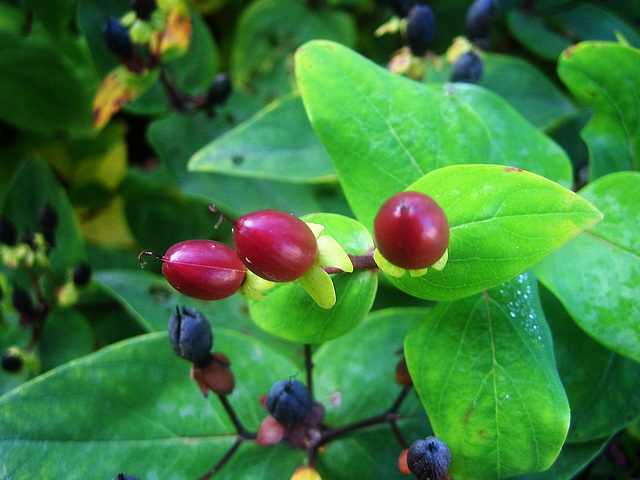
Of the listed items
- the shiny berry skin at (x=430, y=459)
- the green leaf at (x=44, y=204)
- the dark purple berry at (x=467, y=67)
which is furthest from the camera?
the green leaf at (x=44, y=204)

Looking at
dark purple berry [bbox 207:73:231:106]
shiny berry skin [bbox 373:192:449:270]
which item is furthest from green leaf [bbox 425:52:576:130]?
shiny berry skin [bbox 373:192:449:270]

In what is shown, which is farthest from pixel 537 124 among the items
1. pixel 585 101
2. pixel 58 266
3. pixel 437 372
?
pixel 58 266

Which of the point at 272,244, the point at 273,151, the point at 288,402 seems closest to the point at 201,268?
the point at 272,244

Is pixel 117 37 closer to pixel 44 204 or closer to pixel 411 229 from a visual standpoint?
pixel 44 204

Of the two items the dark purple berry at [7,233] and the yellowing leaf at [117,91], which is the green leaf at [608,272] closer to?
the yellowing leaf at [117,91]

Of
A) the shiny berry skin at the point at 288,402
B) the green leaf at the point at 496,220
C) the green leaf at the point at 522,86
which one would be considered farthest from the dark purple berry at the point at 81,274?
the green leaf at the point at 522,86

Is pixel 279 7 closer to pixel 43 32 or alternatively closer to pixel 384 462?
pixel 43 32

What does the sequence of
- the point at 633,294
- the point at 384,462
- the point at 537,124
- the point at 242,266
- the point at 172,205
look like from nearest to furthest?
the point at 242,266 < the point at 633,294 < the point at 384,462 < the point at 537,124 < the point at 172,205
